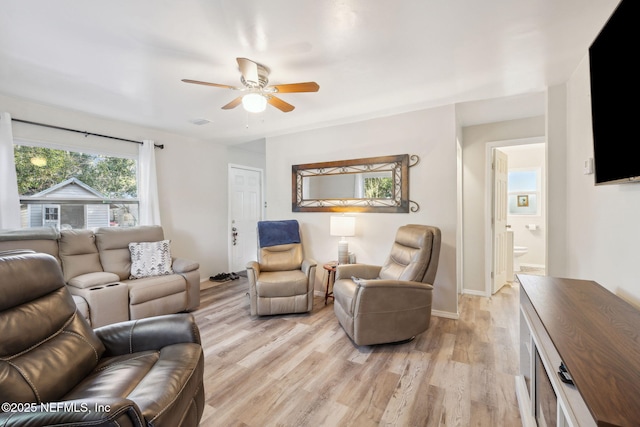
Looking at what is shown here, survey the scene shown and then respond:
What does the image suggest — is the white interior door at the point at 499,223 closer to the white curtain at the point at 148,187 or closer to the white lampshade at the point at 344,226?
the white lampshade at the point at 344,226

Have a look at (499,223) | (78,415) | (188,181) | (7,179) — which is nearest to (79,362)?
(78,415)

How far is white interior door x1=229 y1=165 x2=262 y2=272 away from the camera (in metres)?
5.07

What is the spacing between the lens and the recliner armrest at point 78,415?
82 centimetres

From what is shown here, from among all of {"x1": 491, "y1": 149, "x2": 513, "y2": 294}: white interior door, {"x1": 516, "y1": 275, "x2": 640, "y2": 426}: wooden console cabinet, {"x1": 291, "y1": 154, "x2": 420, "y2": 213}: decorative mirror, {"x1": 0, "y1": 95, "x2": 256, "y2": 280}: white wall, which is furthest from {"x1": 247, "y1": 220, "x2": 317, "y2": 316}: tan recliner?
{"x1": 491, "y1": 149, "x2": 513, "y2": 294}: white interior door

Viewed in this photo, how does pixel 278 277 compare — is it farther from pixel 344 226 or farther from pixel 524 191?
pixel 524 191

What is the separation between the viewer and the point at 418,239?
2.66 m

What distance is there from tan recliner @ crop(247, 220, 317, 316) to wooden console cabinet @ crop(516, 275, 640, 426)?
2.02m

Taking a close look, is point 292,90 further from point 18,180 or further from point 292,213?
point 18,180

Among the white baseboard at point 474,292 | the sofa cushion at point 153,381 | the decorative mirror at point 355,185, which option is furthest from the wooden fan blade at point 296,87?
the white baseboard at point 474,292

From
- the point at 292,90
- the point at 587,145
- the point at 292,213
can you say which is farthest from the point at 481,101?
the point at 292,213

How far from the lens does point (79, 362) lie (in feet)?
4.36

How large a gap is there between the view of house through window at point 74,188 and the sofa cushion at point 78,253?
0.46 metres

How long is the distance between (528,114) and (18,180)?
5.81m

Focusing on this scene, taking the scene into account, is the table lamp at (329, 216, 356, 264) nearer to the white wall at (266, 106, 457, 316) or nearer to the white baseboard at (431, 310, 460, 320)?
the white wall at (266, 106, 457, 316)
